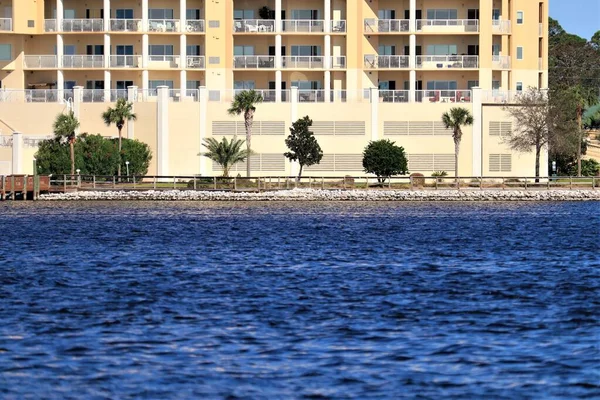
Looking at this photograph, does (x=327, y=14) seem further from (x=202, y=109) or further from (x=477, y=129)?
(x=477, y=129)

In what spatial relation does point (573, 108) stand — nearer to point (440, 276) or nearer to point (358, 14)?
point (358, 14)

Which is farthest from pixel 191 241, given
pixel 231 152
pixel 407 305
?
pixel 231 152

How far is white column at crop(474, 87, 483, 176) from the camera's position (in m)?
91.5

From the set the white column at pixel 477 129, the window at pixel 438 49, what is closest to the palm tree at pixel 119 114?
the window at pixel 438 49

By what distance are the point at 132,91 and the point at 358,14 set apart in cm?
1920

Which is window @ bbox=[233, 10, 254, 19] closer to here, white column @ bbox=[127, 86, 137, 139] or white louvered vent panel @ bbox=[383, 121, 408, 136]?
white column @ bbox=[127, 86, 137, 139]

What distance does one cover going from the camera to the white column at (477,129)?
300 feet

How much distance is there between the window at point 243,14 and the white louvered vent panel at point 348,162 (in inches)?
583

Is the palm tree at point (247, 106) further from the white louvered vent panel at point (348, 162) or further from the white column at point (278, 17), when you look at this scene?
the white column at point (278, 17)

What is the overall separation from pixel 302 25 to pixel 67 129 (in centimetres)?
2319

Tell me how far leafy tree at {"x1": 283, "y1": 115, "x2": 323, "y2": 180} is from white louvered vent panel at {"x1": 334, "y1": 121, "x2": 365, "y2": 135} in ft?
13.7

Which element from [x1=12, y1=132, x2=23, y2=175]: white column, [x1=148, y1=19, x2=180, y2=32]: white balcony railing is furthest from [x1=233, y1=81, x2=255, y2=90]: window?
[x1=12, y1=132, x2=23, y2=175]: white column

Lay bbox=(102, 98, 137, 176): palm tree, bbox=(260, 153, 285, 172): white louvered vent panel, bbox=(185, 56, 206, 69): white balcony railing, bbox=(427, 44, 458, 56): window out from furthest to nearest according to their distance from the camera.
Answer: bbox=(427, 44, 458, 56): window < bbox=(185, 56, 206, 69): white balcony railing < bbox=(260, 153, 285, 172): white louvered vent panel < bbox=(102, 98, 137, 176): palm tree

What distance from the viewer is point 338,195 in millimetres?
80625
